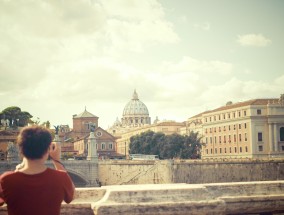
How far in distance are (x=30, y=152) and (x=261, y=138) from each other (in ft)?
225

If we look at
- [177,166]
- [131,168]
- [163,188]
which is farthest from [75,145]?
[163,188]

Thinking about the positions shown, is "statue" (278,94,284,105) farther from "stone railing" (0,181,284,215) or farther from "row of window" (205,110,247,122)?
"stone railing" (0,181,284,215)

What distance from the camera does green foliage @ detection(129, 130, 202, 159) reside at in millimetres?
72000

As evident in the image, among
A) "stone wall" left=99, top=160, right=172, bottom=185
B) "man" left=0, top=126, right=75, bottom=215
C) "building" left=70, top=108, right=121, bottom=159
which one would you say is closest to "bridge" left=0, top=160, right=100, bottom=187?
"stone wall" left=99, top=160, right=172, bottom=185

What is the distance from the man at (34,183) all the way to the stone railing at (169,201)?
1.39 meters

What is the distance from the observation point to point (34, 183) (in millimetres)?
3107

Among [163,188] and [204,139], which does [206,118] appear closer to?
[204,139]

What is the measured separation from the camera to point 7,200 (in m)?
3.14

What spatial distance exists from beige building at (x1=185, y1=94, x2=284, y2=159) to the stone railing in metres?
63.1

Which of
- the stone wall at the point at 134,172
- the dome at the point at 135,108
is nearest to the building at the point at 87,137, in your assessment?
the stone wall at the point at 134,172

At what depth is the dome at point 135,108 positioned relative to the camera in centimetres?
16912

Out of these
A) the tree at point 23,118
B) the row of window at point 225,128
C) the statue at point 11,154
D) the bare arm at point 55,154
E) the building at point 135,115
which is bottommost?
the statue at point 11,154

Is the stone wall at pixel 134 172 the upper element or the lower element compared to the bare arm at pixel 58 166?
lower

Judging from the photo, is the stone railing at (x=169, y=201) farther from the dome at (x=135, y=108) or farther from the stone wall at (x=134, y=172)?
the dome at (x=135, y=108)
